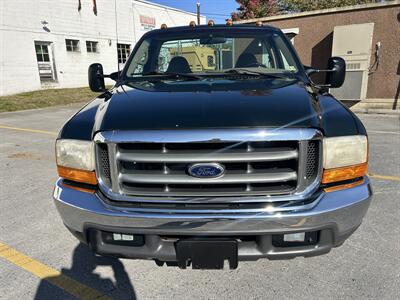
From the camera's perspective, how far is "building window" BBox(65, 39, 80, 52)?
63.1 feet

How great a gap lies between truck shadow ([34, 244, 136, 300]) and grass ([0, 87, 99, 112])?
1320 cm

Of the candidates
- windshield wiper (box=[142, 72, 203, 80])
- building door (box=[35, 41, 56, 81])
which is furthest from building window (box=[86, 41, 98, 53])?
windshield wiper (box=[142, 72, 203, 80])

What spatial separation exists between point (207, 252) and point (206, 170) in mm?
465

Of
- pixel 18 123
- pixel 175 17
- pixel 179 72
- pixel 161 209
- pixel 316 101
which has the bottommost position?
pixel 18 123

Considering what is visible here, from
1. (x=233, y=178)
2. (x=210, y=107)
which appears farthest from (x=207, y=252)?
(x=210, y=107)

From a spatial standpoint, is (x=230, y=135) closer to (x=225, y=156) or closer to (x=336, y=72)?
(x=225, y=156)

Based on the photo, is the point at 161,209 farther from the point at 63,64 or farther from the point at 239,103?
the point at 63,64

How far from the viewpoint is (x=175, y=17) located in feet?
87.7

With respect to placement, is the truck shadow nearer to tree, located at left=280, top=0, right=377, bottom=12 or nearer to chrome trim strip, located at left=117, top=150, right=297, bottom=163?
chrome trim strip, located at left=117, top=150, right=297, bottom=163

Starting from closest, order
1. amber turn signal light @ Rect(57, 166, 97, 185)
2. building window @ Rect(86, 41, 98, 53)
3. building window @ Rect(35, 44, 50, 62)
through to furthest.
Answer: amber turn signal light @ Rect(57, 166, 97, 185)
building window @ Rect(35, 44, 50, 62)
building window @ Rect(86, 41, 98, 53)

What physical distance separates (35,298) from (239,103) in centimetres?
190

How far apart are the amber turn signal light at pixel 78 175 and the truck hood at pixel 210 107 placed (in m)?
0.29

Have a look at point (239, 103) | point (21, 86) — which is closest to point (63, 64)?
point (21, 86)

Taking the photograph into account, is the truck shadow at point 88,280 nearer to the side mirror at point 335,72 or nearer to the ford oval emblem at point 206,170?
the ford oval emblem at point 206,170
